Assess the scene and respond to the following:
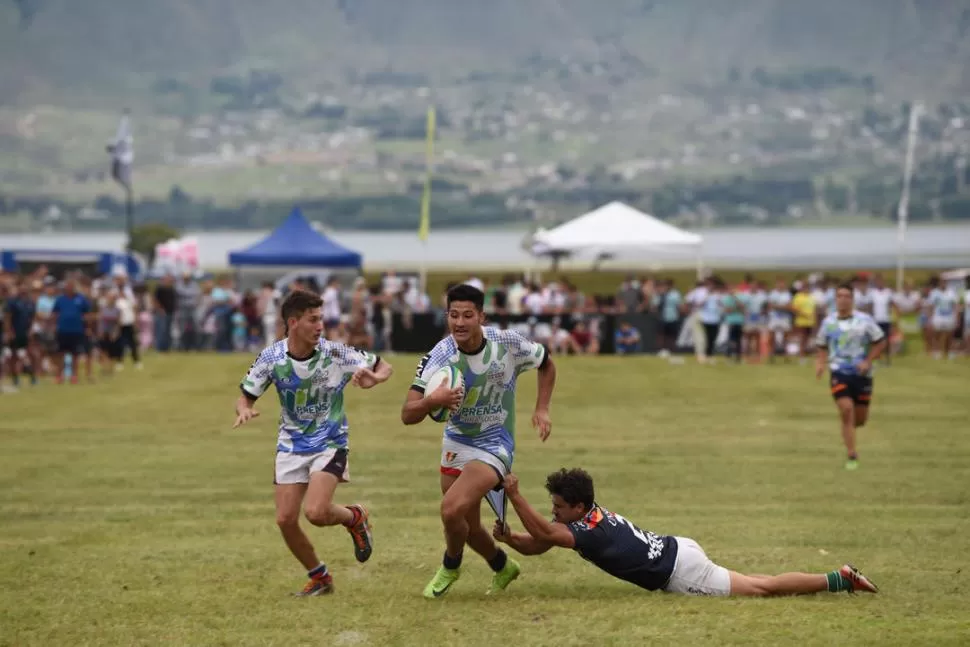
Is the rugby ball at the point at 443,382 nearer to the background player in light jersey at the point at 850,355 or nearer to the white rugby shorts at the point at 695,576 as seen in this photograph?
the white rugby shorts at the point at 695,576

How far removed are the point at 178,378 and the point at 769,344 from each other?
1456 cm

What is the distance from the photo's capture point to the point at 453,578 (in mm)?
9828

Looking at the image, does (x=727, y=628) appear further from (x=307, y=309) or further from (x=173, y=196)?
(x=173, y=196)

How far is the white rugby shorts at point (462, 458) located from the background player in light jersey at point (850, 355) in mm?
8640

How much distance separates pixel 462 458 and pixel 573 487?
2.55 ft

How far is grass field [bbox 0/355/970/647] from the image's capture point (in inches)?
346

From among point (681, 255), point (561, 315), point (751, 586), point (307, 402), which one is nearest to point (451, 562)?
point (307, 402)

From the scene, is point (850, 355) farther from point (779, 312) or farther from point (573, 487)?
point (779, 312)

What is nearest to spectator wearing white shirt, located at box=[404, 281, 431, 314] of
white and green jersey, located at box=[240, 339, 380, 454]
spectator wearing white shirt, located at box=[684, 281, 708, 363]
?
spectator wearing white shirt, located at box=[684, 281, 708, 363]

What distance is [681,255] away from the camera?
119188mm

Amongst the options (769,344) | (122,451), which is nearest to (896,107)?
(769,344)

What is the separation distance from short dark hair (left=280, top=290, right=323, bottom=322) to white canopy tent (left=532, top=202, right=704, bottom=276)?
32589mm

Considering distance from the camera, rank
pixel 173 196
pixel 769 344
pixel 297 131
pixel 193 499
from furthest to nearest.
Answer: pixel 297 131 < pixel 173 196 < pixel 769 344 < pixel 193 499

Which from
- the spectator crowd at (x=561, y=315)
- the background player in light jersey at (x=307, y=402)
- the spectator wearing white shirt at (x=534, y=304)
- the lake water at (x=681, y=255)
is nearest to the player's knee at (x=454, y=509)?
the background player in light jersey at (x=307, y=402)
